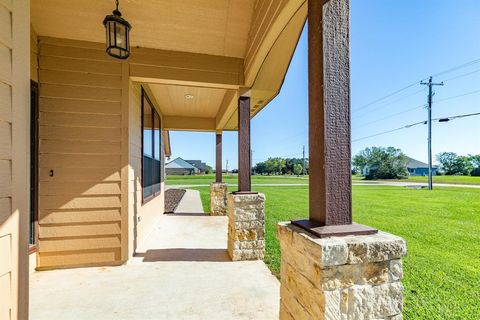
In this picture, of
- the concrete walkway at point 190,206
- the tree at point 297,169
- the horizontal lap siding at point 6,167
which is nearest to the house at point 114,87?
the horizontal lap siding at point 6,167

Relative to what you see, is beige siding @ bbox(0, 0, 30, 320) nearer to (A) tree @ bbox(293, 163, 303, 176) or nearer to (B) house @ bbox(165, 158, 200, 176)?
(B) house @ bbox(165, 158, 200, 176)

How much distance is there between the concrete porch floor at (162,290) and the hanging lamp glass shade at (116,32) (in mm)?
2660

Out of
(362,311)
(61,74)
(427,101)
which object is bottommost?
(362,311)

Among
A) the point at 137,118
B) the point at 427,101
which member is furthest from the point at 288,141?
the point at 137,118

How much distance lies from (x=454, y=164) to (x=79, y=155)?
226 ft

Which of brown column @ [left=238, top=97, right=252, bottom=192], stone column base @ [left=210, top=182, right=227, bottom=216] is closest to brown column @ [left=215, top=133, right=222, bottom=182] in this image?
stone column base @ [left=210, top=182, right=227, bottom=216]

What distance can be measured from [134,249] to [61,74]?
2725 millimetres

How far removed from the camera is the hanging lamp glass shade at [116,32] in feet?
7.91

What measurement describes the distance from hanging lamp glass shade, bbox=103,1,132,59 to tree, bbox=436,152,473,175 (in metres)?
65.1

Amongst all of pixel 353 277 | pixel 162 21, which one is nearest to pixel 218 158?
pixel 162 21

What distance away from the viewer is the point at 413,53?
1295 centimetres

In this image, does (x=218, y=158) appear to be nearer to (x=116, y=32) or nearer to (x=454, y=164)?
(x=116, y=32)

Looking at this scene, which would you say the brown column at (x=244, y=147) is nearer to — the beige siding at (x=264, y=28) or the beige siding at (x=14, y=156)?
the beige siding at (x=264, y=28)

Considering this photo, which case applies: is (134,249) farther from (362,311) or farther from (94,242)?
(362,311)
